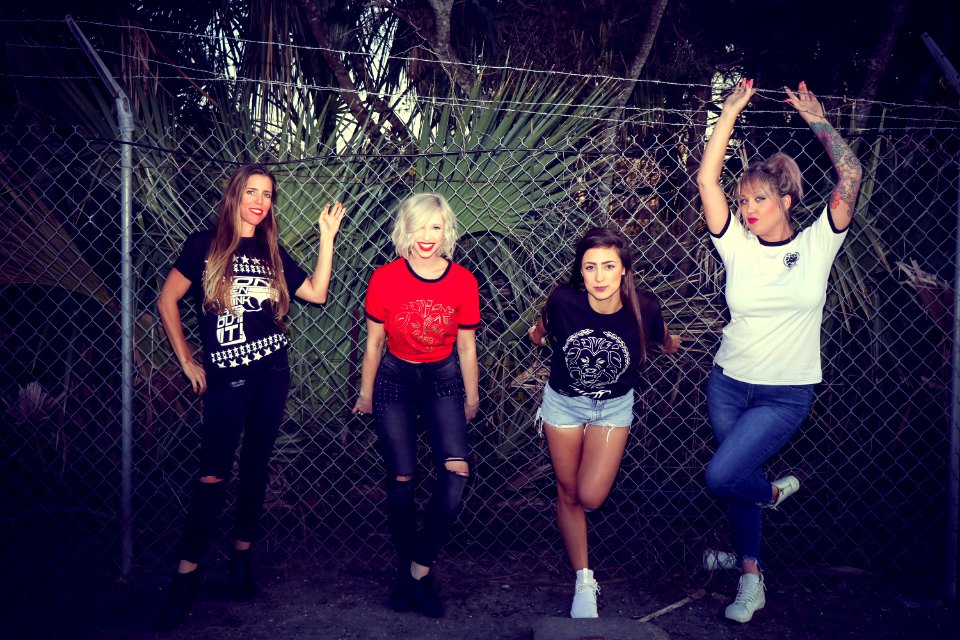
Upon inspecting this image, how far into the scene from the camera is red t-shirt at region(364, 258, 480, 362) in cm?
304

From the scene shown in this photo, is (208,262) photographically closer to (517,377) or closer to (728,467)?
(517,377)

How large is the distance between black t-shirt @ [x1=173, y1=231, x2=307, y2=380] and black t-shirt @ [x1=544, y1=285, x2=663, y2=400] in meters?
1.22

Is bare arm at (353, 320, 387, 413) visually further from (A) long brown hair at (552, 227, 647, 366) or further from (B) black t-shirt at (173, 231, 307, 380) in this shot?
(A) long brown hair at (552, 227, 647, 366)

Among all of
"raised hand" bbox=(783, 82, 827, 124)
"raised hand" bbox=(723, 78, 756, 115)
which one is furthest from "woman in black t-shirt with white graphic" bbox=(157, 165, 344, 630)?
"raised hand" bbox=(783, 82, 827, 124)

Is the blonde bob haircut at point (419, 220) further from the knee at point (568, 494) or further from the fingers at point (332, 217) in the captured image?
the knee at point (568, 494)

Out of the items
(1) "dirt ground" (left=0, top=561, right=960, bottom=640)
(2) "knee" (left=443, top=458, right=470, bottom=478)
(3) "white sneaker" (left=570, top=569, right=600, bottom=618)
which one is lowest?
(1) "dirt ground" (left=0, top=561, right=960, bottom=640)

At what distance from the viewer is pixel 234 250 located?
3035mm

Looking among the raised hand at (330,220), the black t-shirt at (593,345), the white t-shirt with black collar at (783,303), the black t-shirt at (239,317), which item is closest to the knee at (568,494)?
the black t-shirt at (593,345)

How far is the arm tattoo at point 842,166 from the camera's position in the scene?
2.94 meters

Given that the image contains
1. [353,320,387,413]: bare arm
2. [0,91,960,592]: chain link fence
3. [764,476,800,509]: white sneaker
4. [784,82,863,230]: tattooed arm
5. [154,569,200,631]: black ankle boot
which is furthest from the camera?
[0,91,960,592]: chain link fence

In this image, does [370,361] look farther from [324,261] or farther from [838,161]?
[838,161]

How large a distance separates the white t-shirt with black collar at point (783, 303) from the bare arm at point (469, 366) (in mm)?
1116

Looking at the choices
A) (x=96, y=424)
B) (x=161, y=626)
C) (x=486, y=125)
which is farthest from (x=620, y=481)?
(x=96, y=424)

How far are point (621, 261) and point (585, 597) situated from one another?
144 cm
